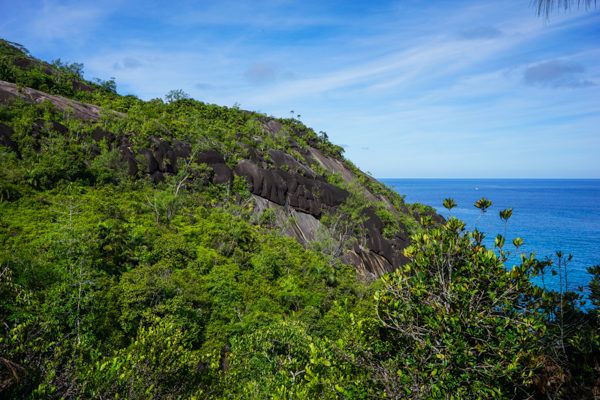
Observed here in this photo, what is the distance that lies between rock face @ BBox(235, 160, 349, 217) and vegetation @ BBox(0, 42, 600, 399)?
1580mm

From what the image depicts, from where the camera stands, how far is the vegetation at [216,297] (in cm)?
490

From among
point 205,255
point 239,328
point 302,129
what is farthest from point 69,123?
point 302,129

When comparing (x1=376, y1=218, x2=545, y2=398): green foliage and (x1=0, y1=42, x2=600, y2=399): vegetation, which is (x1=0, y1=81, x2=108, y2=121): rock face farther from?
(x1=376, y1=218, x2=545, y2=398): green foliage

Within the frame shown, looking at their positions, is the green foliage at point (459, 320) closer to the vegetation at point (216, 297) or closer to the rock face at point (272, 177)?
the vegetation at point (216, 297)

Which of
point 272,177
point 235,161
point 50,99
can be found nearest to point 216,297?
point 272,177

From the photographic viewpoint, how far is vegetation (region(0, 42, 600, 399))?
4.90 metres

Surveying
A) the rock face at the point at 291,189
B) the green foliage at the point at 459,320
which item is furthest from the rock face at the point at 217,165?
the green foliage at the point at 459,320

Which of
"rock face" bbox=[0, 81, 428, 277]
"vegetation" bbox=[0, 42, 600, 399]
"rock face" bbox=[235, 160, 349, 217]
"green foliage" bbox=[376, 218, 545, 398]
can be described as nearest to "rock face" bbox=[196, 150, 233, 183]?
"rock face" bbox=[0, 81, 428, 277]

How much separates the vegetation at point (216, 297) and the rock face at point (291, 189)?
5.18ft

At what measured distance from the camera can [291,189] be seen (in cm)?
3672

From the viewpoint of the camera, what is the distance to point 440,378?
4.78 m

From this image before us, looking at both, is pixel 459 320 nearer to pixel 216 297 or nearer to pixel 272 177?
pixel 216 297

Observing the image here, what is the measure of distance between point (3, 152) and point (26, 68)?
19887 millimetres

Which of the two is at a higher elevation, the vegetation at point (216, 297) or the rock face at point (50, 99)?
the rock face at point (50, 99)
